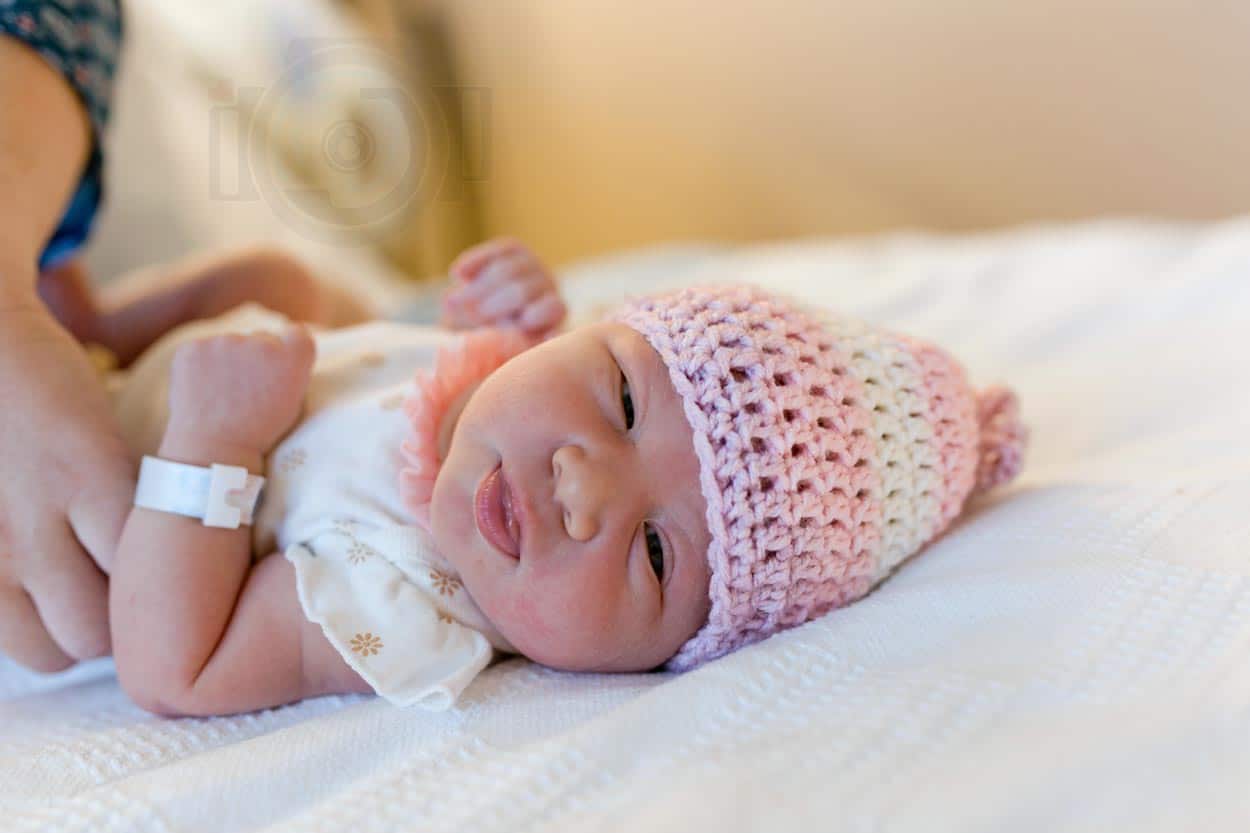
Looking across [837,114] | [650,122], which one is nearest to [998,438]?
[837,114]

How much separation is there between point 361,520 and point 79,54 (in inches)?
24.2

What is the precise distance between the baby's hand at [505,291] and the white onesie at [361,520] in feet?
0.22

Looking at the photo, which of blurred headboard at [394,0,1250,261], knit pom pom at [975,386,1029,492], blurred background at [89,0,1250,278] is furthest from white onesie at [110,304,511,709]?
blurred headboard at [394,0,1250,261]

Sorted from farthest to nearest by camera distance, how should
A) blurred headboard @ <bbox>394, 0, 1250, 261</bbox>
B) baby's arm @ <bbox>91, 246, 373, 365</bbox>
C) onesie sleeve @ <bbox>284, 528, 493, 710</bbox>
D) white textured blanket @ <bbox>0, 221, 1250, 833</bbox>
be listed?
blurred headboard @ <bbox>394, 0, 1250, 261</bbox>
baby's arm @ <bbox>91, 246, 373, 365</bbox>
onesie sleeve @ <bbox>284, 528, 493, 710</bbox>
white textured blanket @ <bbox>0, 221, 1250, 833</bbox>

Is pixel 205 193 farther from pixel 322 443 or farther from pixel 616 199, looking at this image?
pixel 616 199

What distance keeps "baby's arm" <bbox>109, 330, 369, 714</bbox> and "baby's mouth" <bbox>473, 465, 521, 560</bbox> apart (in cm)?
17

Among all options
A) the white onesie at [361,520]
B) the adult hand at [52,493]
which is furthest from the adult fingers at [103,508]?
the white onesie at [361,520]

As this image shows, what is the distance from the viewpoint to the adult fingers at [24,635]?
88 centimetres

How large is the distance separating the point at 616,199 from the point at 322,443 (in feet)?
6.09

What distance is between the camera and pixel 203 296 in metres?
1.34

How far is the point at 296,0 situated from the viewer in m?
1.99

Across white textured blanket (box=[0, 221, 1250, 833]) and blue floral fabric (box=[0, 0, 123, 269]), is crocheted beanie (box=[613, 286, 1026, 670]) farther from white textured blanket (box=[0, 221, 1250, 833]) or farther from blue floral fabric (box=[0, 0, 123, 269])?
blue floral fabric (box=[0, 0, 123, 269])

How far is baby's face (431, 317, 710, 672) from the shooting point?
87 cm

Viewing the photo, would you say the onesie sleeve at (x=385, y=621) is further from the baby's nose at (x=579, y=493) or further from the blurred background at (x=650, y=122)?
the blurred background at (x=650, y=122)
